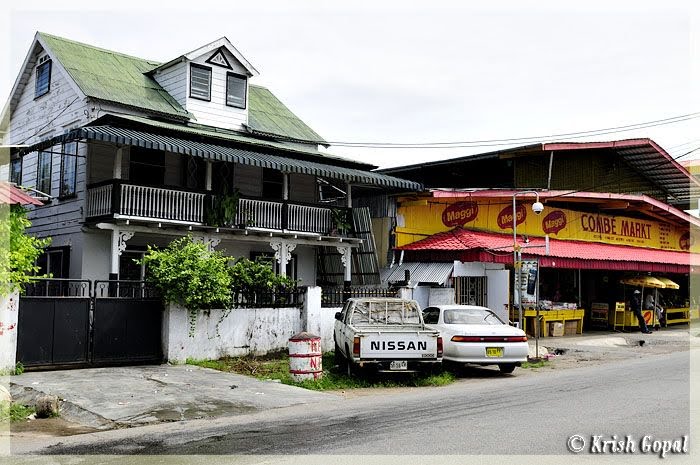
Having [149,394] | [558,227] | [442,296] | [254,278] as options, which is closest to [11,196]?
[149,394]

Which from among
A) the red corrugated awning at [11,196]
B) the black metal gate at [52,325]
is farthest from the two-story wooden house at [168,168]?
the black metal gate at [52,325]

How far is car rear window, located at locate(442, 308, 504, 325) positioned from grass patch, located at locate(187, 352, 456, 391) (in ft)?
4.78

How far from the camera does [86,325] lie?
47.3ft

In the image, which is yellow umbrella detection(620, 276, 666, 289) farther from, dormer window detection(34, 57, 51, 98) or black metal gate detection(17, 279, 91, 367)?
dormer window detection(34, 57, 51, 98)

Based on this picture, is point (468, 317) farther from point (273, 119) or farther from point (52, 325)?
point (273, 119)

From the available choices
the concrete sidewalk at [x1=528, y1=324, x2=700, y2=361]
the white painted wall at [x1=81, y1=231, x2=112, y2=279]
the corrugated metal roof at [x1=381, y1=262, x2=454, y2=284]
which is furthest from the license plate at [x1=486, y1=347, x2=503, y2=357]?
the white painted wall at [x1=81, y1=231, x2=112, y2=279]

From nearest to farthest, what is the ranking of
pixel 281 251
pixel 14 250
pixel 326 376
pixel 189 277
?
pixel 14 250 < pixel 326 376 < pixel 189 277 < pixel 281 251

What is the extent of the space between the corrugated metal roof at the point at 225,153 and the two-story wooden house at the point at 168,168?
0.19ft

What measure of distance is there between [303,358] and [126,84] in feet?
42.9

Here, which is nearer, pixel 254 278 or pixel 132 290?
pixel 132 290

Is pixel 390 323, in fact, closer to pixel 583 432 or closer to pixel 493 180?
pixel 583 432

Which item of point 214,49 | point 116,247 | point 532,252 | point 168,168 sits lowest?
point 116,247

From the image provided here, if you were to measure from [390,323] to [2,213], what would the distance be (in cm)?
796

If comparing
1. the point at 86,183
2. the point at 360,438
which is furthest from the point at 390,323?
the point at 86,183
